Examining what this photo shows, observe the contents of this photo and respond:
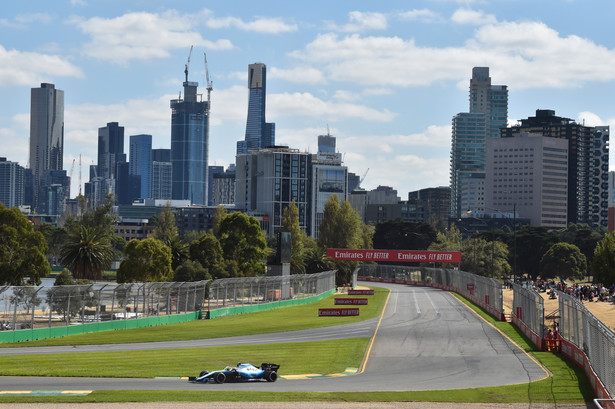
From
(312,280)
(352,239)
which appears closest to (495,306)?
(312,280)

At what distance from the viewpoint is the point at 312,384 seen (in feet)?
119

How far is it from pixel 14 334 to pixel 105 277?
5575 inches

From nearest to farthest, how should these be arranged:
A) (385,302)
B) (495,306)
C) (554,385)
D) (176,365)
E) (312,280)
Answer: (554,385) < (176,365) < (495,306) < (385,302) < (312,280)

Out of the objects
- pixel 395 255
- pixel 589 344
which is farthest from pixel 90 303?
pixel 395 255

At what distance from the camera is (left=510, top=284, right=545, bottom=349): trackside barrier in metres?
51.0

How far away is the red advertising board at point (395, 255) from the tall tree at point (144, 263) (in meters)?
42.5

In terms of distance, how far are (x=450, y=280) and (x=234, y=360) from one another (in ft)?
304

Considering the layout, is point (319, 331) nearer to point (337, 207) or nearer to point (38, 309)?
point (38, 309)

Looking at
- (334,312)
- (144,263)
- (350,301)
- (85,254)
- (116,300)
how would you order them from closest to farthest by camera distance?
1. (116,300)
2. (334,312)
3. (350,301)
4. (144,263)
5. (85,254)

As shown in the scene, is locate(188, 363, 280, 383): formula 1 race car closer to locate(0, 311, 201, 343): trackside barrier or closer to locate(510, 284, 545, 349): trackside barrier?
locate(510, 284, 545, 349): trackside barrier

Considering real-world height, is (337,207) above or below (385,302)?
above

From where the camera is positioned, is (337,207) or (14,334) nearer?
(14,334)

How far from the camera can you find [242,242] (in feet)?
380

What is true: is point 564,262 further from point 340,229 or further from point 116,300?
point 116,300
